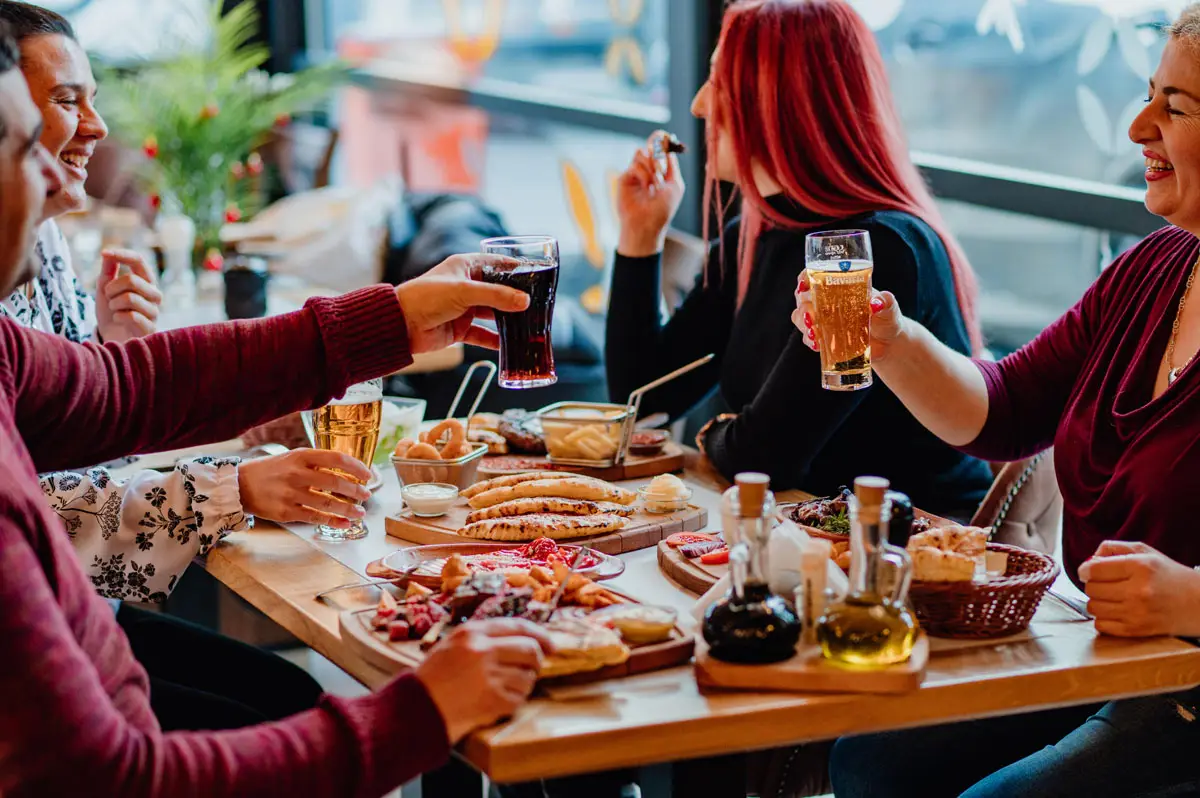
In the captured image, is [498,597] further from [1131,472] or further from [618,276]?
[618,276]

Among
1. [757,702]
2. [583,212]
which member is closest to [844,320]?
[757,702]

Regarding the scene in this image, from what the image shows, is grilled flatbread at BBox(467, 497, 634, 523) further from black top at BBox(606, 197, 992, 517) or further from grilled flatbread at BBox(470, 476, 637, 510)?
black top at BBox(606, 197, 992, 517)

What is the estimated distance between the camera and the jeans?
1631mm

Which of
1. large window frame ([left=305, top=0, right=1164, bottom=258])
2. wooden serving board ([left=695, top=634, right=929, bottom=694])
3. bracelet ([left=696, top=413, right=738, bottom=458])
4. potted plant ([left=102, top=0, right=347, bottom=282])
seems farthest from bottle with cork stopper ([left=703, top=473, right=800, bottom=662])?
potted plant ([left=102, top=0, right=347, bottom=282])

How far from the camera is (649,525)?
195cm

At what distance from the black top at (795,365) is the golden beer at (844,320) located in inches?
12.8

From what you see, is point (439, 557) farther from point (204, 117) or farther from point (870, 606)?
point (204, 117)

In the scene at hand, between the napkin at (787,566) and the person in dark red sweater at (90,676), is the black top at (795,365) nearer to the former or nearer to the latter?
the napkin at (787,566)

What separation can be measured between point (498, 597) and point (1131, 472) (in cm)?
93

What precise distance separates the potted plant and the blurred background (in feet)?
0.79

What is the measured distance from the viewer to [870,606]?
139 cm

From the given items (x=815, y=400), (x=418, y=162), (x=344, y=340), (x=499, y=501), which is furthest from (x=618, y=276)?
(x=418, y=162)

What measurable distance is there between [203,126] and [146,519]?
3.10 metres

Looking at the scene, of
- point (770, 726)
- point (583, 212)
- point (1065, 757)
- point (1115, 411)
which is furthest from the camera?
point (583, 212)
